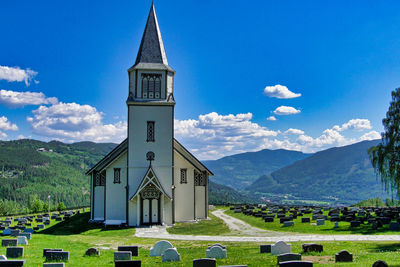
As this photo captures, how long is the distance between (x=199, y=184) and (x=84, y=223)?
41.5 ft

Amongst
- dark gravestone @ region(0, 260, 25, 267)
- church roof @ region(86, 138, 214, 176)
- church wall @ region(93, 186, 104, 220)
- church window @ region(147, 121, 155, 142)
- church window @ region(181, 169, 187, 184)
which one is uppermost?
church window @ region(147, 121, 155, 142)

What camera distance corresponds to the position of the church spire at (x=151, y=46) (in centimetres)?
3834

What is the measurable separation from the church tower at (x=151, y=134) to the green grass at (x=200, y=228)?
2038 millimetres

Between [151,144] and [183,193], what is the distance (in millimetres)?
6260

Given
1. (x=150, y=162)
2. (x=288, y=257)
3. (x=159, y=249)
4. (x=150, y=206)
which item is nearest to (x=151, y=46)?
(x=150, y=162)

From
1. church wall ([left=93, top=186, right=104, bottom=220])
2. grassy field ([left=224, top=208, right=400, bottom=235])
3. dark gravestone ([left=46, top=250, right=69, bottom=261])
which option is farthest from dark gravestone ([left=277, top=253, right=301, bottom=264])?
church wall ([left=93, top=186, right=104, bottom=220])

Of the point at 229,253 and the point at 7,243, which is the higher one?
the point at 7,243

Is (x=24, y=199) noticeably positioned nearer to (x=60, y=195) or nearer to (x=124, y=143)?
(x=60, y=195)

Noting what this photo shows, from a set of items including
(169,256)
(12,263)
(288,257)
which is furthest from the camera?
(169,256)

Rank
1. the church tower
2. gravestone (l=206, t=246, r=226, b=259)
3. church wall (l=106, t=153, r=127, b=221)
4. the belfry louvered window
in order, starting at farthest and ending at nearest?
church wall (l=106, t=153, r=127, b=221)
the belfry louvered window
the church tower
gravestone (l=206, t=246, r=226, b=259)

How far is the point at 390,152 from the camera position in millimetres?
32125

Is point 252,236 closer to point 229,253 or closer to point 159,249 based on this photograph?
point 229,253

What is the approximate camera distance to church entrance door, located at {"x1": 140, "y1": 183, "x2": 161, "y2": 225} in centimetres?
3631

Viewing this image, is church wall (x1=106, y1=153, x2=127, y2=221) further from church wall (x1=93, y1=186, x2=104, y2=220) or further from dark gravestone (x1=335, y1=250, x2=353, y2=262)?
dark gravestone (x1=335, y1=250, x2=353, y2=262)
